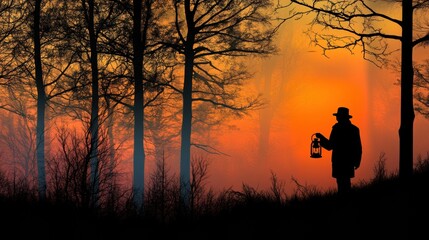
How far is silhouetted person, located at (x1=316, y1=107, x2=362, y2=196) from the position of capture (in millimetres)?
9477

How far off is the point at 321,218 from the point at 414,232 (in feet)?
4.61

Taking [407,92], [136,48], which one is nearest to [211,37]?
[136,48]

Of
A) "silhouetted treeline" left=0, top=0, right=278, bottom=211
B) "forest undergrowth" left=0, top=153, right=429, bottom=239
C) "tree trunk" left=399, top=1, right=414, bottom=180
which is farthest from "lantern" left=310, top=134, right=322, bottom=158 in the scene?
"silhouetted treeline" left=0, top=0, right=278, bottom=211

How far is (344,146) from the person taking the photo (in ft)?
31.2

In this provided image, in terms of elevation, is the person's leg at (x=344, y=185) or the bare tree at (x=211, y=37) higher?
the bare tree at (x=211, y=37)

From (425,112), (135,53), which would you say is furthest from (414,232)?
(425,112)

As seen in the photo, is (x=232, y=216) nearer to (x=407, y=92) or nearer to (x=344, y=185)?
(x=344, y=185)

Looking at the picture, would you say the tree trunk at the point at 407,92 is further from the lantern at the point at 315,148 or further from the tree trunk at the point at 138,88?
the tree trunk at the point at 138,88

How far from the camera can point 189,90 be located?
18016 mm

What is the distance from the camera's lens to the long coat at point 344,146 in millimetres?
9477

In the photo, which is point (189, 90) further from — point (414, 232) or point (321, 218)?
point (414, 232)

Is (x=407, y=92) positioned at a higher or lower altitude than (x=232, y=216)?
higher

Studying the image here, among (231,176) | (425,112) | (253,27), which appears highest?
(253,27)

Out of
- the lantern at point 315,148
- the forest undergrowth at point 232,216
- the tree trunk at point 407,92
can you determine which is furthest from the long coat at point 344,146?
the tree trunk at point 407,92
